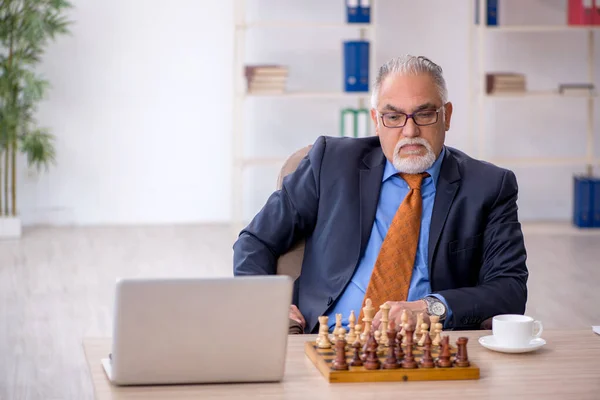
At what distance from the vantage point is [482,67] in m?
6.76

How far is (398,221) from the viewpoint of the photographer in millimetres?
2400

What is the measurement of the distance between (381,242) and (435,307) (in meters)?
0.28

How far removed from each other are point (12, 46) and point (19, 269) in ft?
5.61

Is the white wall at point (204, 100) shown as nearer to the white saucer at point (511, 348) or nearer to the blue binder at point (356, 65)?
the blue binder at point (356, 65)

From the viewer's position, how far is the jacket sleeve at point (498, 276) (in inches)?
87.4

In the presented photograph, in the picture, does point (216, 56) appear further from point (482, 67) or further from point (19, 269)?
point (19, 269)

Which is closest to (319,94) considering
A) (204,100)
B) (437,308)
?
(204,100)

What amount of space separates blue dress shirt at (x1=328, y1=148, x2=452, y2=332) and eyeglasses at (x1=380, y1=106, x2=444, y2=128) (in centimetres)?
11

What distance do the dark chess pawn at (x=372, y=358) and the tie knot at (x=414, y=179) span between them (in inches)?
32.7

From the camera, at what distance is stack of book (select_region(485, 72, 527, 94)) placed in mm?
6801

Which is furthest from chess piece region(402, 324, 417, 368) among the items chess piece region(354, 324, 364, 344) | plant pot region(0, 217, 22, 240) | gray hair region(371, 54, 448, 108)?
plant pot region(0, 217, 22, 240)

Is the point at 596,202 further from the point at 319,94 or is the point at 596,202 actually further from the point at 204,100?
the point at 204,100

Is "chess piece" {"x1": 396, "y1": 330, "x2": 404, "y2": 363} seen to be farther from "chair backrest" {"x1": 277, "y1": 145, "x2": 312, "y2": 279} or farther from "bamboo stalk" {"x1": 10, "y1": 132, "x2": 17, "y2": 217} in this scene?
"bamboo stalk" {"x1": 10, "y1": 132, "x2": 17, "y2": 217}

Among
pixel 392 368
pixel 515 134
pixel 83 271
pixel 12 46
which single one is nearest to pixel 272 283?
pixel 392 368
